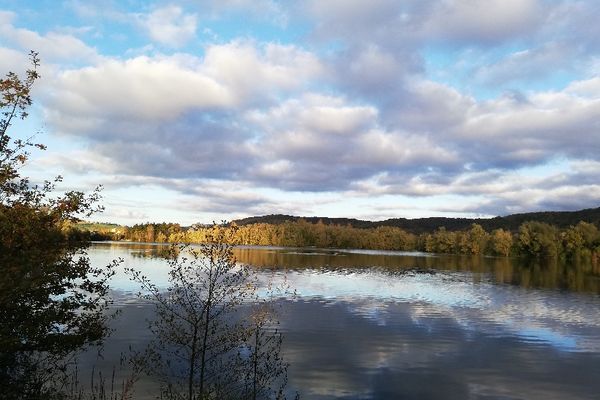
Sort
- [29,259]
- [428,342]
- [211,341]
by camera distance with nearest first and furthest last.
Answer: [29,259]
[211,341]
[428,342]

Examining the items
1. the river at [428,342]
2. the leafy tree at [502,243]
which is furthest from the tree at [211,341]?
the leafy tree at [502,243]

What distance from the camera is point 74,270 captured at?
1778cm

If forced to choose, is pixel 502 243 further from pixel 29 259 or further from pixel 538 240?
pixel 29 259

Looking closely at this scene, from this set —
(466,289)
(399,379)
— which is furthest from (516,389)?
(466,289)

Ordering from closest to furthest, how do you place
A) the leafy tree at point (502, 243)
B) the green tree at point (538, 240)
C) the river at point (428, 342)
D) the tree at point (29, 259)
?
the tree at point (29, 259) < the river at point (428, 342) < the green tree at point (538, 240) < the leafy tree at point (502, 243)

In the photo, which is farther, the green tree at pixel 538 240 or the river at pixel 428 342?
the green tree at pixel 538 240

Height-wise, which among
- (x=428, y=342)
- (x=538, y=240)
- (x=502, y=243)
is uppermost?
(x=538, y=240)

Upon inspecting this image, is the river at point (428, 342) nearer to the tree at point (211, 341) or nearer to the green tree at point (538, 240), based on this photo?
the tree at point (211, 341)

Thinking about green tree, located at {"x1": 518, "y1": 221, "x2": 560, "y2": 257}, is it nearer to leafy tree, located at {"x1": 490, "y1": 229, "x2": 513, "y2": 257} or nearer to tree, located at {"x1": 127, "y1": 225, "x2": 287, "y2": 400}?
leafy tree, located at {"x1": 490, "y1": 229, "x2": 513, "y2": 257}

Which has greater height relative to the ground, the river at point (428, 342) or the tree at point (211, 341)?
the tree at point (211, 341)

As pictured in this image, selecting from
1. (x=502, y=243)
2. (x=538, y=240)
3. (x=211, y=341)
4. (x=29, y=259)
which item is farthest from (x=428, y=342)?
(x=502, y=243)

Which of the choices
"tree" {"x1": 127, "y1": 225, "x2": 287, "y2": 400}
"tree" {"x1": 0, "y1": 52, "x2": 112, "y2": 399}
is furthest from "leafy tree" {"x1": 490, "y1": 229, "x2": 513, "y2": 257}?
"tree" {"x1": 0, "y1": 52, "x2": 112, "y2": 399}

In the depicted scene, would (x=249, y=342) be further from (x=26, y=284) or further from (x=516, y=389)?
(x=26, y=284)

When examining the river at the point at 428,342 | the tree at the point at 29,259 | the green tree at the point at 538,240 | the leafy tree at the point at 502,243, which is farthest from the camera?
the leafy tree at the point at 502,243
